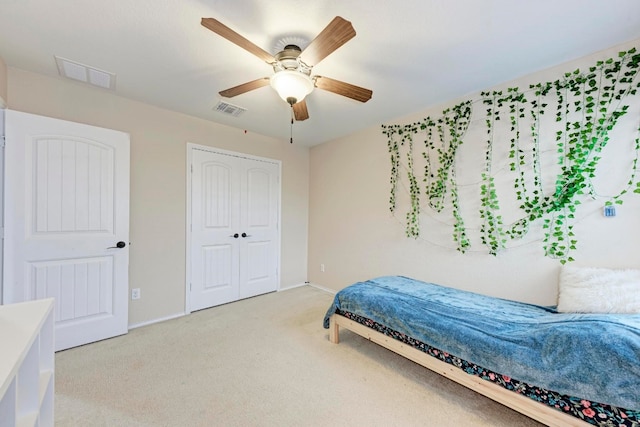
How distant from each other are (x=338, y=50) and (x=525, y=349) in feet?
7.37

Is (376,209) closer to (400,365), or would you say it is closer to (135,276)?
(400,365)

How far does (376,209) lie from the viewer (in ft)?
11.3

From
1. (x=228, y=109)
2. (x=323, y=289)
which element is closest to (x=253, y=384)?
(x=323, y=289)

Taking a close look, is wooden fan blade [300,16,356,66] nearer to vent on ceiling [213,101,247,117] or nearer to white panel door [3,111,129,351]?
vent on ceiling [213,101,247,117]

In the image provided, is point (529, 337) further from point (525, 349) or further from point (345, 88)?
point (345, 88)

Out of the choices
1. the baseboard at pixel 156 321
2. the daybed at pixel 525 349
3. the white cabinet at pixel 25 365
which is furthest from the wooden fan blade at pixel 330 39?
the baseboard at pixel 156 321

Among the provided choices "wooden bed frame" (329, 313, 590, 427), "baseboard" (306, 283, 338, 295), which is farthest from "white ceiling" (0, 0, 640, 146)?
"baseboard" (306, 283, 338, 295)

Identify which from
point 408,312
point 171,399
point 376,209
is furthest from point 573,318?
point 171,399

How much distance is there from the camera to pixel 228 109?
117 inches

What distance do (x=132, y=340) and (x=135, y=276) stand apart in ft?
2.15

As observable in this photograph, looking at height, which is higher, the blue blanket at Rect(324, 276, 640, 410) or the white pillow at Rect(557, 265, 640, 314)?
the white pillow at Rect(557, 265, 640, 314)

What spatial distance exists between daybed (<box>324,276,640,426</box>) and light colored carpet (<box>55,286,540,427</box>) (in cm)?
23

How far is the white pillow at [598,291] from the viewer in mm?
1656

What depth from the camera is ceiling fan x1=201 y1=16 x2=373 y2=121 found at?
54.6 inches
